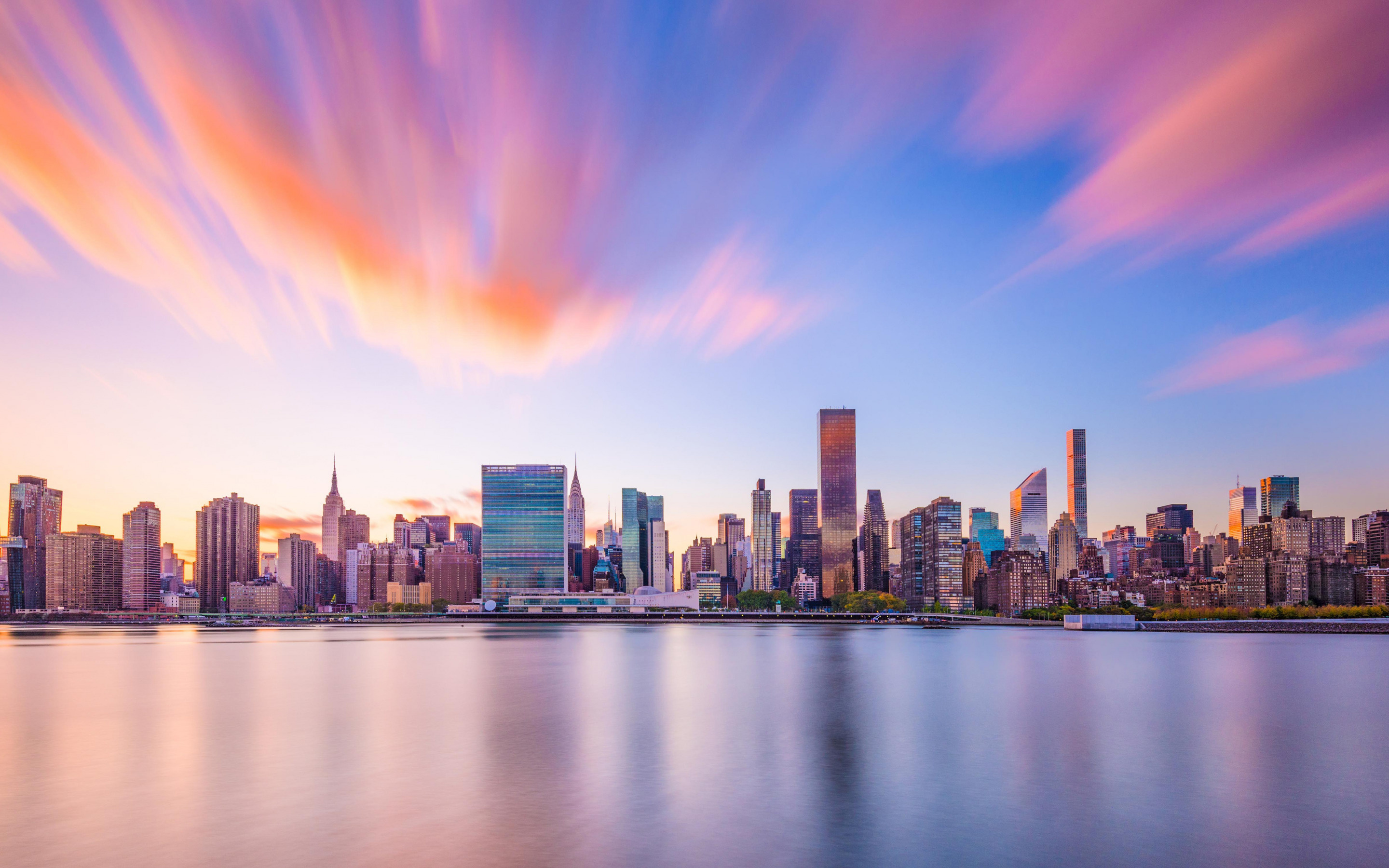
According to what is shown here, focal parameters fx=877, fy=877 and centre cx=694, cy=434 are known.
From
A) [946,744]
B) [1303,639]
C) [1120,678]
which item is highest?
[946,744]

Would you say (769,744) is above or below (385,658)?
above

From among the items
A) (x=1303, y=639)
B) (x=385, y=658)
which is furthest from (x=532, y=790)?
(x=1303, y=639)

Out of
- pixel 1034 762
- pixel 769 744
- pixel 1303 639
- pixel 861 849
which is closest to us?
pixel 861 849

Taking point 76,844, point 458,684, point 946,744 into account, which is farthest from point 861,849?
point 458,684

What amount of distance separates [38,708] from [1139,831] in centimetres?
8235

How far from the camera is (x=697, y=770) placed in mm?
46250

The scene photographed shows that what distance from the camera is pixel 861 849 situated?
3175 centimetres

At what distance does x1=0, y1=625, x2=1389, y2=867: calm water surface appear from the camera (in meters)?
32.4

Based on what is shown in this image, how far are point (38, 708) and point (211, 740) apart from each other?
29.2 metres

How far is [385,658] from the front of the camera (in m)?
130

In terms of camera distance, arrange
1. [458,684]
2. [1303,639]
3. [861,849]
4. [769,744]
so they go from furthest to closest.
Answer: [1303,639], [458,684], [769,744], [861,849]

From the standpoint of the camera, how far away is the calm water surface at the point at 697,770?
106 feet

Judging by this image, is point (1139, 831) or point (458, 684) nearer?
point (1139, 831)

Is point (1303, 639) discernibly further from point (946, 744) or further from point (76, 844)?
point (76, 844)
